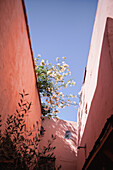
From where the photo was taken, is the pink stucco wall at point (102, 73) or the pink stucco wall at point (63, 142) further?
the pink stucco wall at point (63, 142)

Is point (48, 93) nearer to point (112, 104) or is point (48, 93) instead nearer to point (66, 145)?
point (66, 145)

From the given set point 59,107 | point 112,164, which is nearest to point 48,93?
point 59,107

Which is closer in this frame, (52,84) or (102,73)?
(102,73)

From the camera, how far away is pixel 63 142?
9656mm

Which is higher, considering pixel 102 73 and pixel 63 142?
pixel 102 73

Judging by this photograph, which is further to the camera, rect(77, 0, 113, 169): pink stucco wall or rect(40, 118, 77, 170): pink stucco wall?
rect(40, 118, 77, 170): pink stucco wall

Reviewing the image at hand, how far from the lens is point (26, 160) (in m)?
1.86

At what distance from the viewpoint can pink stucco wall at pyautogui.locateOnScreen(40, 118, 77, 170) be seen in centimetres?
871

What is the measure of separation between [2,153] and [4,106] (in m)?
1.03

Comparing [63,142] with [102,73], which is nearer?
[102,73]

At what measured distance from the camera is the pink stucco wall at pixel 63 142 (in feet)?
28.6

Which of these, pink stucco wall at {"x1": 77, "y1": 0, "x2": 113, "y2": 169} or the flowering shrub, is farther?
the flowering shrub

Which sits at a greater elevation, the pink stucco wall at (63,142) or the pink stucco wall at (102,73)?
the pink stucco wall at (102,73)

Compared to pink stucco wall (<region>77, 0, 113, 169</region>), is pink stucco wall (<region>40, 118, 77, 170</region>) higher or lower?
lower
